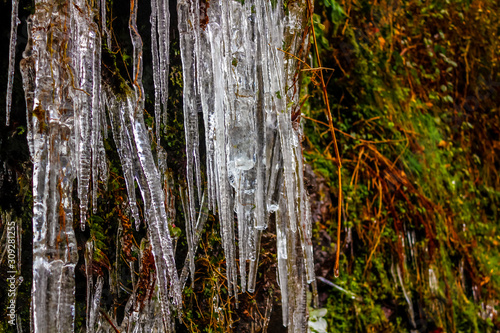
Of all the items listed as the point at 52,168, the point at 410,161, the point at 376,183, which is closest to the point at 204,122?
the point at 52,168

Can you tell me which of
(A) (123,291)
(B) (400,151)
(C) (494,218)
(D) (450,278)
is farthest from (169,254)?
(C) (494,218)

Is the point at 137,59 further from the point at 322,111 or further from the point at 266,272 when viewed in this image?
the point at 322,111

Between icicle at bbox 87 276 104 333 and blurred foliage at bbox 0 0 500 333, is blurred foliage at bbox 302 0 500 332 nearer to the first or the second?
blurred foliage at bbox 0 0 500 333

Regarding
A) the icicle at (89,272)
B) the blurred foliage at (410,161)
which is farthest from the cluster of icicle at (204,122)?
the blurred foliage at (410,161)

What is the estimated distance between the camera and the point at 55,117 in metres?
1.41

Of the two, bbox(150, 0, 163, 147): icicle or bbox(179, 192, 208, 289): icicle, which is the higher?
bbox(150, 0, 163, 147): icicle

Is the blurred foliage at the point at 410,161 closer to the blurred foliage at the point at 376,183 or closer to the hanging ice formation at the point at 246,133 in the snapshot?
the blurred foliage at the point at 376,183

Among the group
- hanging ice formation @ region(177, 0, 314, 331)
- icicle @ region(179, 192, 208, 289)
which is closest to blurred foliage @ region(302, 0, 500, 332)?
hanging ice formation @ region(177, 0, 314, 331)

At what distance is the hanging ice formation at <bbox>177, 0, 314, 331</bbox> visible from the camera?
1551 millimetres

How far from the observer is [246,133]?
1553mm

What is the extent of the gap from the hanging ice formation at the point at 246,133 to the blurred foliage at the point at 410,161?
0.69 m

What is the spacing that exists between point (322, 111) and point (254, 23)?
1.18 m

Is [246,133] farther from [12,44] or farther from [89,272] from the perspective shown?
[12,44]

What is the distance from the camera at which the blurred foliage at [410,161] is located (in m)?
2.44
